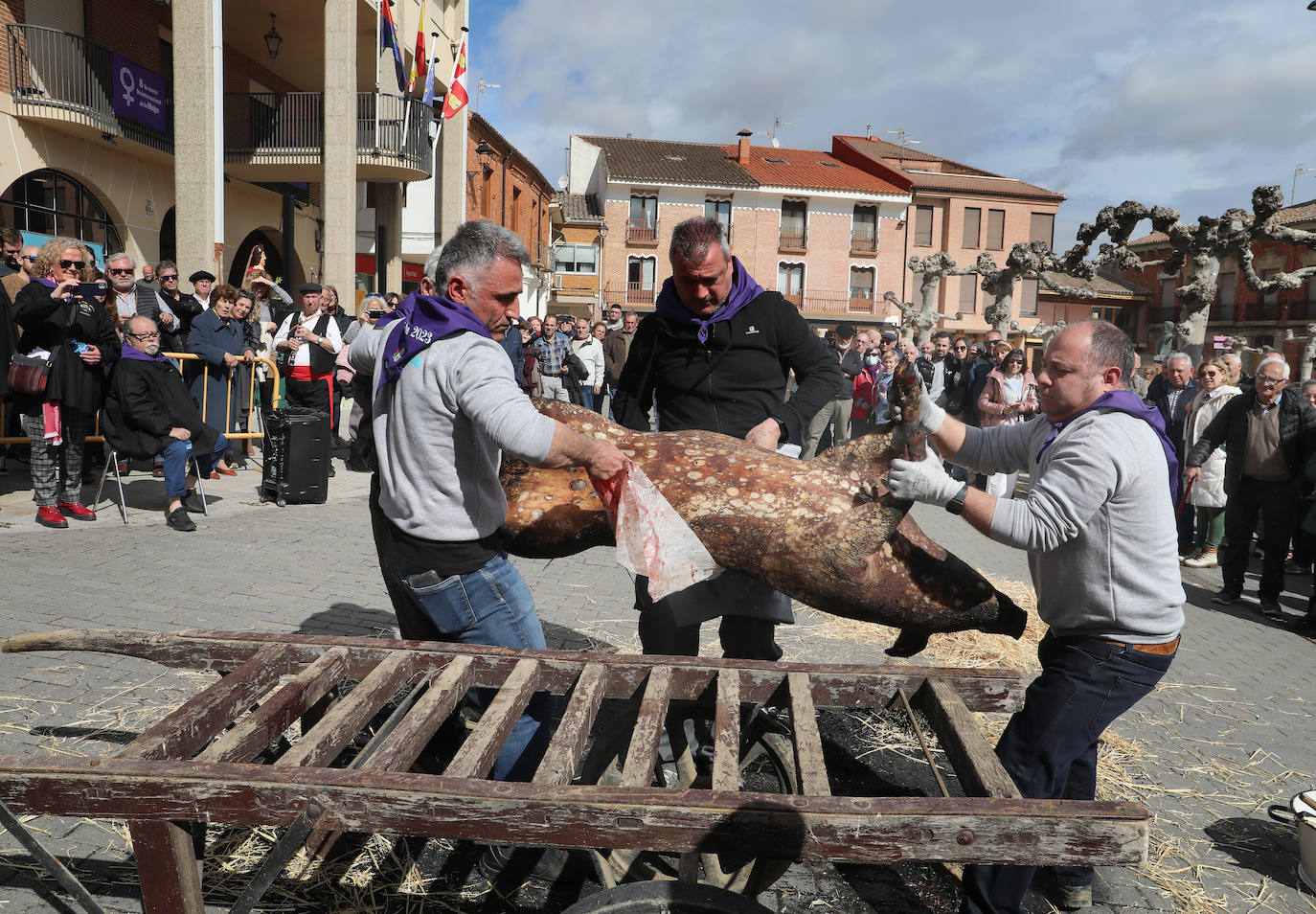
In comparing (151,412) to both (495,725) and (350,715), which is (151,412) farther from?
(495,725)

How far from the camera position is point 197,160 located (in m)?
12.7

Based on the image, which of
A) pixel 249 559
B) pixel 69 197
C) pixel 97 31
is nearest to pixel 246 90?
pixel 97 31

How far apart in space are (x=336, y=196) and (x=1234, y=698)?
14.7 metres

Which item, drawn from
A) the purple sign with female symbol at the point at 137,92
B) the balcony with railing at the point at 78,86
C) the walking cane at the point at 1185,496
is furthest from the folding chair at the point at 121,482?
the purple sign with female symbol at the point at 137,92

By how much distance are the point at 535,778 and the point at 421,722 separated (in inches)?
17.8

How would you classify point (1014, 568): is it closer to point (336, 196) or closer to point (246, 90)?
point (336, 196)

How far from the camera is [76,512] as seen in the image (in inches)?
288

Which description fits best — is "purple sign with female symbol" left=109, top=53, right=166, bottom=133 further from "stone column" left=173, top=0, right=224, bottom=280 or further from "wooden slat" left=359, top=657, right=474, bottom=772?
"wooden slat" left=359, top=657, right=474, bottom=772

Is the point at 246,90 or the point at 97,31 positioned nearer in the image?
the point at 97,31

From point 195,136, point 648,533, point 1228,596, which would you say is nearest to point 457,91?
point 195,136

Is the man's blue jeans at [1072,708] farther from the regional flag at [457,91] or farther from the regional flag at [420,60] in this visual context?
the regional flag at [457,91]

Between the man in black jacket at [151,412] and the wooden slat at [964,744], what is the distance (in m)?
6.49

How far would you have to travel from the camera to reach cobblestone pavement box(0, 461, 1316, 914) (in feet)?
10.1

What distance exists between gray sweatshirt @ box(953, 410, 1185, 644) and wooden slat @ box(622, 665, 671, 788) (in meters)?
1.05
